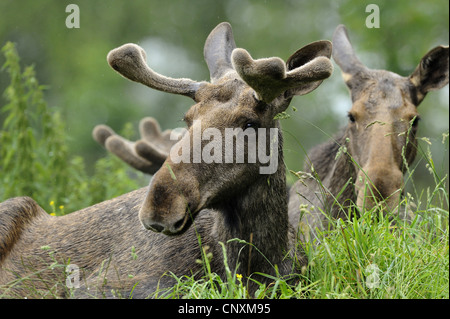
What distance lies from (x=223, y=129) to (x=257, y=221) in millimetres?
744

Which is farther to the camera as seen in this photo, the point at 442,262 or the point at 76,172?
the point at 76,172

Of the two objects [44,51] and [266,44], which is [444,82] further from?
[44,51]

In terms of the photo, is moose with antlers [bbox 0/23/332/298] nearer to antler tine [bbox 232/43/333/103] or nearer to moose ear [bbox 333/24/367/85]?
antler tine [bbox 232/43/333/103]

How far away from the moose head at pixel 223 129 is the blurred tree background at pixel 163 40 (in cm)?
1152

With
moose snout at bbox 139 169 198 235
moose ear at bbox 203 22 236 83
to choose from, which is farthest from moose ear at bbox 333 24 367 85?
moose snout at bbox 139 169 198 235

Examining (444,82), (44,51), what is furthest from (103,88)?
(444,82)

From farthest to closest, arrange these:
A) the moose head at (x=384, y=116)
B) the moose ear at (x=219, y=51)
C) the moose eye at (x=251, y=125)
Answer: the moose head at (x=384, y=116) → the moose ear at (x=219, y=51) → the moose eye at (x=251, y=125)

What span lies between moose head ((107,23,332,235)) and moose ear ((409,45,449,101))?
8.33ft

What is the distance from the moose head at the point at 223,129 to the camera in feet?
14.6

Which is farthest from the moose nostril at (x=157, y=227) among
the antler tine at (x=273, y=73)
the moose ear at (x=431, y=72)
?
the moose ear at (x=431, y=72)

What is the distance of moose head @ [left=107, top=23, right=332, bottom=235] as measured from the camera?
4.46 meters

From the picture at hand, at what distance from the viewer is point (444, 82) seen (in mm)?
7504

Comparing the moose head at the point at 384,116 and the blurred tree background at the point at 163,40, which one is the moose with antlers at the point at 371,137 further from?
the blurred tree background at the point at 163,40
